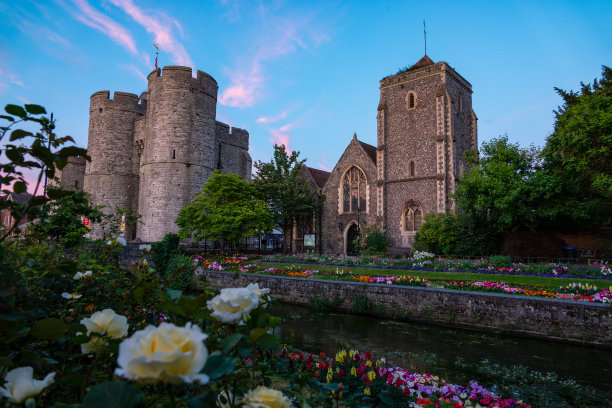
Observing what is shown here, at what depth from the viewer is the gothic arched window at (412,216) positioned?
26.0 meters

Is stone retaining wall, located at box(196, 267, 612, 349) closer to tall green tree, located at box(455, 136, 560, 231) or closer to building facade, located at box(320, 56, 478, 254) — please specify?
tall green tree, located at box(455, 136, 560, 231)

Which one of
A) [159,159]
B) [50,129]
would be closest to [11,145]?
[50,129]

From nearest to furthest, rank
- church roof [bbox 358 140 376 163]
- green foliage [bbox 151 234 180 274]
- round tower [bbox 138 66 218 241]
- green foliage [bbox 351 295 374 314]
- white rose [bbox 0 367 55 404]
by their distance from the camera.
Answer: white rose [bbox 0 367 55 404] → green foliage [bbox 351 295 374 314] → green foliage [bbox 151 234 180 274] → round tower [bbox 138 66 218 241] → church roof [bbox 358 140 376 163]

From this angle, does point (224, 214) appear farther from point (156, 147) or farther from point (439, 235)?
point (439, 235)

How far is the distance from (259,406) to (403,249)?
24.8 m

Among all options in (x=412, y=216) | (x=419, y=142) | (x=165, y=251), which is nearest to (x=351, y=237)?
(x=412, y=216)

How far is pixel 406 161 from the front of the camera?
2723 centimetres

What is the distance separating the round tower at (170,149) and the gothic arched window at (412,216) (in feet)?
57.8

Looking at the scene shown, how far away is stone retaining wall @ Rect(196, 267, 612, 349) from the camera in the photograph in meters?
7.91

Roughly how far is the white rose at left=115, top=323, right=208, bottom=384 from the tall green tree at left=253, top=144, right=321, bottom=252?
28.0m

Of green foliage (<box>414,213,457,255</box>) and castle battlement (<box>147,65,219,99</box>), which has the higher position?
castle battlement (<box>147,65,219,99</box>)

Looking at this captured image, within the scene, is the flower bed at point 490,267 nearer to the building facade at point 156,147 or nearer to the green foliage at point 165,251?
the green foliage at point 165,251

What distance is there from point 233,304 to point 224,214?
77.7ft

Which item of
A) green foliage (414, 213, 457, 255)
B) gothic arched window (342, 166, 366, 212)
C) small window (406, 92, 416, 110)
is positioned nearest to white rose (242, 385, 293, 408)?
green foliage (414, 213, 457, 255)
